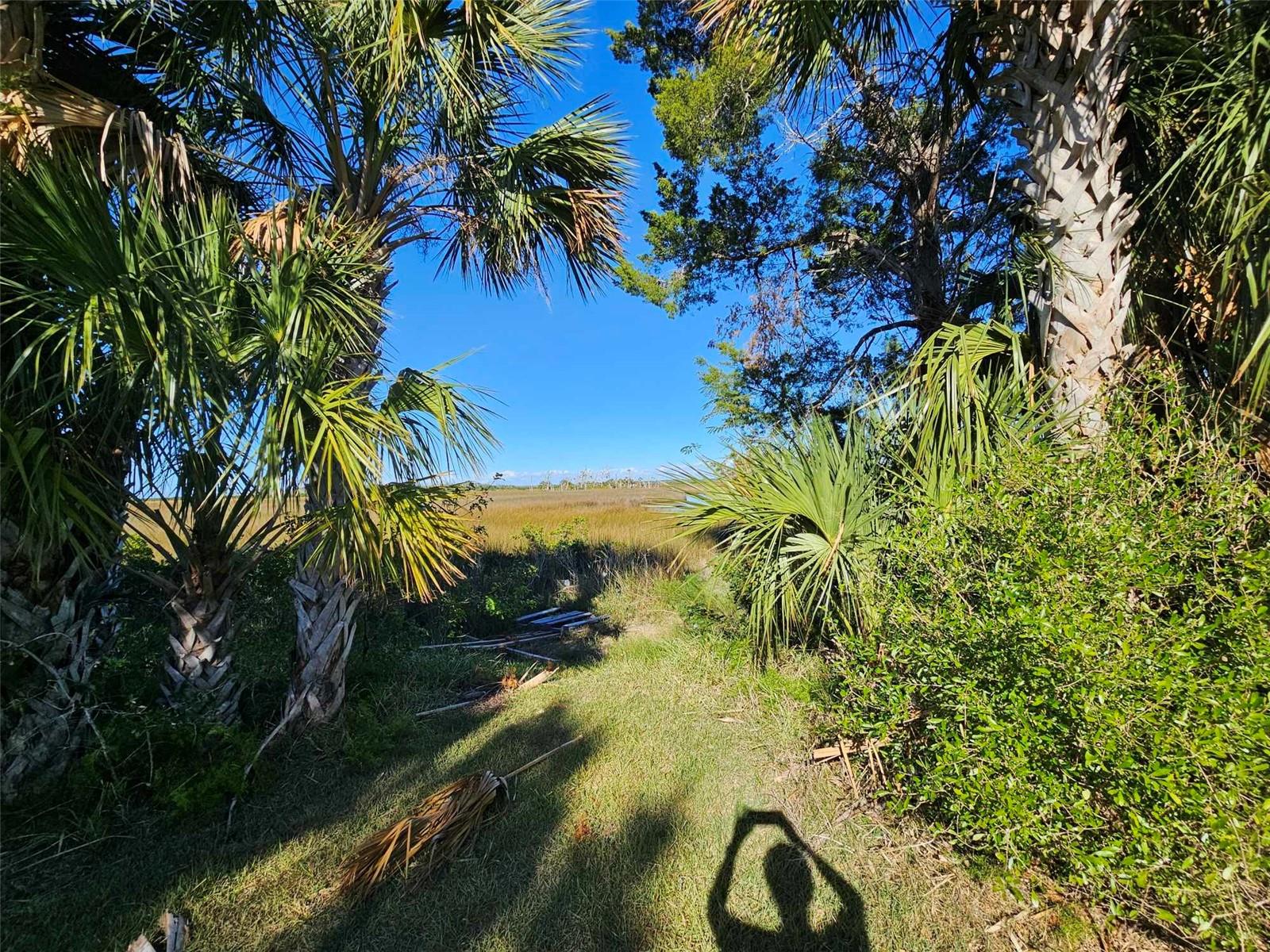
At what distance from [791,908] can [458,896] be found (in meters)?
1.52

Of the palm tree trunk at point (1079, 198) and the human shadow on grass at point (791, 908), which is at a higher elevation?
the palm tree trunk at point (1079, 198)

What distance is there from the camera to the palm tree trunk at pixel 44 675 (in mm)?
2543

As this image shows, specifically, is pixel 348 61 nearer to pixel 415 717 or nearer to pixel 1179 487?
pixel 415 717

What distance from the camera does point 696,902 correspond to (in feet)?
7.49

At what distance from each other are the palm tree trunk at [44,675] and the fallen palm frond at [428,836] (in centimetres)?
169

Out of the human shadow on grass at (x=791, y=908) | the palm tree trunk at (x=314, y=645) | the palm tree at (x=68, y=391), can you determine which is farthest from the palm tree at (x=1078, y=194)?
the palm tree trunk at (x=314, y=645)

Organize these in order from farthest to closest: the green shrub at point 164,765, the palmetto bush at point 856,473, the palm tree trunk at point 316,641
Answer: the palm tree trunk at point 316,641 → the palmetto bush at point 856,473 → the green shrub at point 164,765

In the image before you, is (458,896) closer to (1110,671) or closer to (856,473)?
(1110,671)

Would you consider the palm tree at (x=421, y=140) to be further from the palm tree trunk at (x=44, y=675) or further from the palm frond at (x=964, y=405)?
the palm frond at (x=964, y=405)

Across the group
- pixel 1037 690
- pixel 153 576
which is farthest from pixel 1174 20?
pixel 153 576

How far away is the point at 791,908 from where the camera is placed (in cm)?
224

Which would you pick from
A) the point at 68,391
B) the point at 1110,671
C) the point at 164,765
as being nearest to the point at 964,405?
the point at 1110,671

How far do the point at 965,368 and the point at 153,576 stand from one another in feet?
16.6

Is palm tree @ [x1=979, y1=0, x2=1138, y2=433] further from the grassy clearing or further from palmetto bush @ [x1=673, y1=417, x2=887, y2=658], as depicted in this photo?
the grassy clearing
